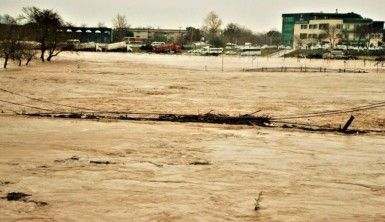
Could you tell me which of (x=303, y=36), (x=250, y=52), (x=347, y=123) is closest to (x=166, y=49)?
(x=250, y=52)

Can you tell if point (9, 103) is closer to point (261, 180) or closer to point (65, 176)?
point (65, 176)

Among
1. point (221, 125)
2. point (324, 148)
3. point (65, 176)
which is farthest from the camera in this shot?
point (221, 125)

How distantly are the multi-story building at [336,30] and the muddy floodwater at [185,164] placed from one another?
9821 cm

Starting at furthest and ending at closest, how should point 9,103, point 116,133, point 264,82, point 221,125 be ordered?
1. point 264,82
2. point 9,103
3. point 221,125
4. point 116,133

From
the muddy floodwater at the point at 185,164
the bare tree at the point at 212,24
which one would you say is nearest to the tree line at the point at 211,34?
the bare tree at the point at 212,24

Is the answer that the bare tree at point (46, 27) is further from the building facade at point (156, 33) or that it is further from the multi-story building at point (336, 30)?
the building facade at point (156, 33)

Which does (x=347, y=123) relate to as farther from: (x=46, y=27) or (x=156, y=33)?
(x=156, y=33)

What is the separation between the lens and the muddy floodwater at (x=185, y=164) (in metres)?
9.38

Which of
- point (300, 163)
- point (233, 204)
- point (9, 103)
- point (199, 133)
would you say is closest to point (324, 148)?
point (300, 163)

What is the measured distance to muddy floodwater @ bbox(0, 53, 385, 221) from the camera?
938 centimetres

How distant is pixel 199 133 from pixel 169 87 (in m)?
13.7

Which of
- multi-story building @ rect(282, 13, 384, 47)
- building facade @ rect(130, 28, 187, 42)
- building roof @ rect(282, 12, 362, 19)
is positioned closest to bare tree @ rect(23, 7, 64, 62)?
multi-story building @ rect(282, 13, 384, 47)

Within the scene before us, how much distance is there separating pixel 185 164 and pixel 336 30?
121 m

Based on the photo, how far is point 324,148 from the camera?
15.1 metres
